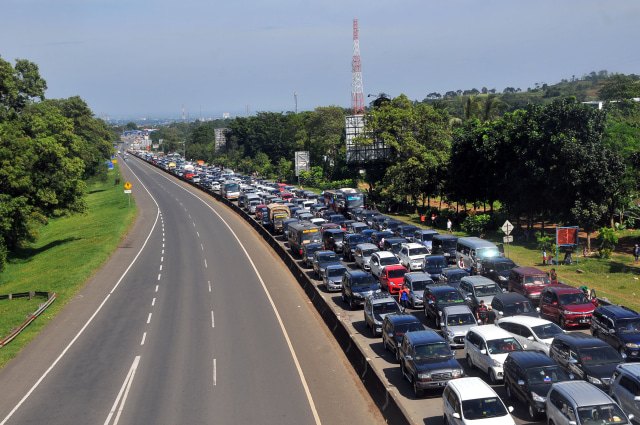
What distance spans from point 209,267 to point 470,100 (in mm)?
52270

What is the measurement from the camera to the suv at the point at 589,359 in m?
16.7

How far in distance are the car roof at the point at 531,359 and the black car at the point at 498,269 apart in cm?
1300

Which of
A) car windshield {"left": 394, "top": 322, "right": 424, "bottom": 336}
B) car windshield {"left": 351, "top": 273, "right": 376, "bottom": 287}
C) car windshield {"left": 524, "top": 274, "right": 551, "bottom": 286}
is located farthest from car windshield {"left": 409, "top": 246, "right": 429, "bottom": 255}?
car windshield {"left": 394, "top": 322, "right": 424, "bottom": 336}

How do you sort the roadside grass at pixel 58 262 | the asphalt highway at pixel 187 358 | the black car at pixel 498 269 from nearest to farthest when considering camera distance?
the asphalt highway at pixel 187 358 < the black car at pixel 498 269 < the roadside grass at pixel 58 262

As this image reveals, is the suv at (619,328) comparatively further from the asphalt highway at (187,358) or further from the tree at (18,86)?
the tree at (18,86)

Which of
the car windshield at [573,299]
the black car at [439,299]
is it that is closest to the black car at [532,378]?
the black car at [439,299]

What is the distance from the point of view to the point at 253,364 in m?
21.7

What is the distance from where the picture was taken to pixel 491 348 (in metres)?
19.0

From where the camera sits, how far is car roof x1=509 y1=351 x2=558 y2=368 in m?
16.5

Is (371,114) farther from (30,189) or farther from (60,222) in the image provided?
(60,222)

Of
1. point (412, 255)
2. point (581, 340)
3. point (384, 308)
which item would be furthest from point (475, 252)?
point (581, 340)

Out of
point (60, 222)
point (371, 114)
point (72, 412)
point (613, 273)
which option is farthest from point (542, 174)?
point (60, 222)

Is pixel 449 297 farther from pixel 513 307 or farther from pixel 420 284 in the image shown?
pixel 420 284

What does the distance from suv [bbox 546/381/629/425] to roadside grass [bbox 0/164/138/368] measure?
2116cm
